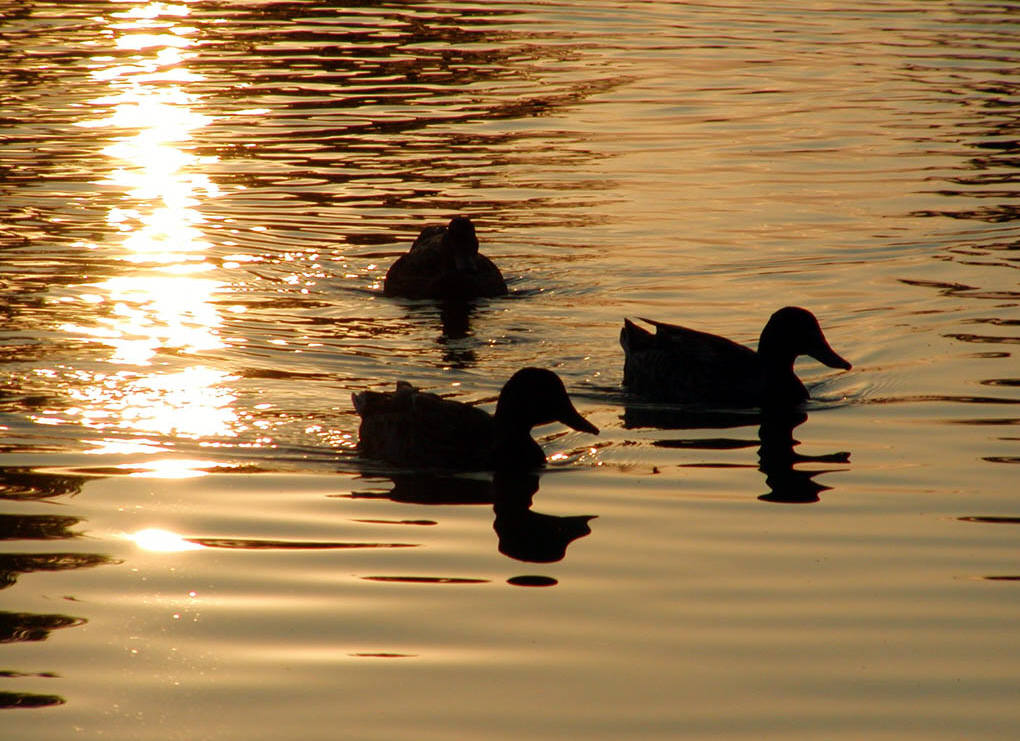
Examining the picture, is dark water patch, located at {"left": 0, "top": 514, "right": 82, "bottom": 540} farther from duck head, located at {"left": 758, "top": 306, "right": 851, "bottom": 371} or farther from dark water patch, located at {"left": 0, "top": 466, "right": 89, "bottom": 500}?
duck head, located at {"left": 758, "top": 306, "right": 851, "bottom": 371}

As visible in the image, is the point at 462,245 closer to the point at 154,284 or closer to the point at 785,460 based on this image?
the point at 154,284

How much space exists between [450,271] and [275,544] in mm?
7159

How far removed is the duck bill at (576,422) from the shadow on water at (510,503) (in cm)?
54

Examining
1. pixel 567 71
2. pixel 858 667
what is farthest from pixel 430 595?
pixel 567 71

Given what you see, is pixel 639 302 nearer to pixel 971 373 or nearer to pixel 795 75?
pixel 971 373

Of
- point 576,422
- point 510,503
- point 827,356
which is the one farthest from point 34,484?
point 827,356

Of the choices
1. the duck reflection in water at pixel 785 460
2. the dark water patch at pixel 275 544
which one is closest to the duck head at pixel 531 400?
the duck reflection in water at pixel 785 460

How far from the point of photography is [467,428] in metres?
10.7

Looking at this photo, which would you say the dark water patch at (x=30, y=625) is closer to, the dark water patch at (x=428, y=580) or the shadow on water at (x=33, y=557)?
the shadow on water at (x=33, y=557)

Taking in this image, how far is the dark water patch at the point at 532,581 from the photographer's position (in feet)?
27.3

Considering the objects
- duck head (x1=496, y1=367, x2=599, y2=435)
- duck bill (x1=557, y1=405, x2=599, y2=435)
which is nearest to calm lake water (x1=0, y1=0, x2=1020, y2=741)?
duck bill (x1=557, y1=405, x2=599, y2=435)

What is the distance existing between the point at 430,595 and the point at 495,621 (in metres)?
0.43

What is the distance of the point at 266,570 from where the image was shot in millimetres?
8391

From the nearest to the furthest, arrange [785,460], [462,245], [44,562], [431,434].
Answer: [44,562]
[431,434]
[785,460]
[462,245]
